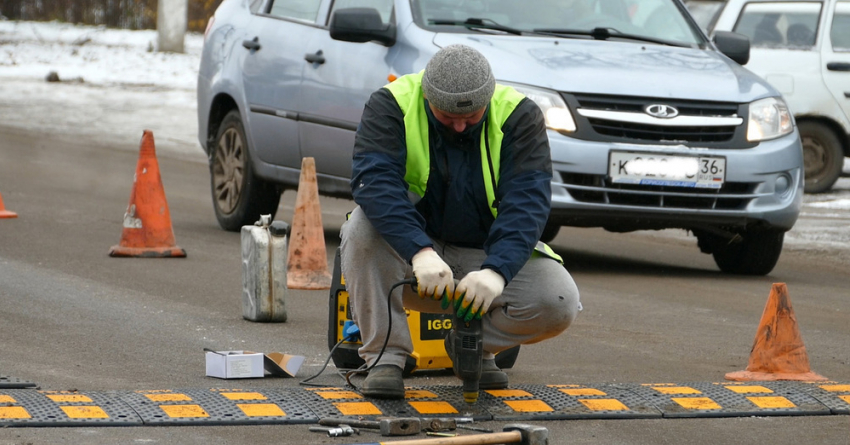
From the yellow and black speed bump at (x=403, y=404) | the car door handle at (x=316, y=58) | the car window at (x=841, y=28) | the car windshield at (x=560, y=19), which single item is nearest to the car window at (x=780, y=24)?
the car window at (x=841, y=28)

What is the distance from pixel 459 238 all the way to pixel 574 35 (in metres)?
3.89

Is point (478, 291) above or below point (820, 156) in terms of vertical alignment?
above

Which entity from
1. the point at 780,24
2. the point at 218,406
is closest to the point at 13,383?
the point at 218,406

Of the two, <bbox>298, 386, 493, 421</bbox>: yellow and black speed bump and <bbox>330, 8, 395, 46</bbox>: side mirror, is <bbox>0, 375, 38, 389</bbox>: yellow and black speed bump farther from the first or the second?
<bbox>330, 8, 395, 46</bbox>: side mirror

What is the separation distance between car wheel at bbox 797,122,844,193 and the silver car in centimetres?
464

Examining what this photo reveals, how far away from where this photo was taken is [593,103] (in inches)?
314

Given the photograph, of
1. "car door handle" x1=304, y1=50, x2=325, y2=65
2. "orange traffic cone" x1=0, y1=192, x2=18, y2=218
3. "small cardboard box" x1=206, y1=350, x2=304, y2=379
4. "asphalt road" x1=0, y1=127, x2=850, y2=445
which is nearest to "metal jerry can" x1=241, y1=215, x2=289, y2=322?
"asphalt road" x1=0, y1=127, x2=850, y2=445

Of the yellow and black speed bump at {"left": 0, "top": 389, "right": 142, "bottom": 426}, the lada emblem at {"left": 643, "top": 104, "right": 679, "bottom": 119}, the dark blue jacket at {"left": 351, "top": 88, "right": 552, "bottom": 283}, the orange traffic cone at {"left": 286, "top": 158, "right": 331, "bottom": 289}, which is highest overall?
the dark blue jacket at {"left": 351, "top": 88, "right": 552, "bottom": 283}

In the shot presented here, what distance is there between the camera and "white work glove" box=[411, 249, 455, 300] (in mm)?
4492

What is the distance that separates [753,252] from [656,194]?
100 cm

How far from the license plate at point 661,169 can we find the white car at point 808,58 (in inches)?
213

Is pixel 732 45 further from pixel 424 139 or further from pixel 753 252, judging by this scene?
pixel 424 139

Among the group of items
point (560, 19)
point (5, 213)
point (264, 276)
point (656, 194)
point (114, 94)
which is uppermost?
point (560, 19)

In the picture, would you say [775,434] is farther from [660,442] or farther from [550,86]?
[550,86]
